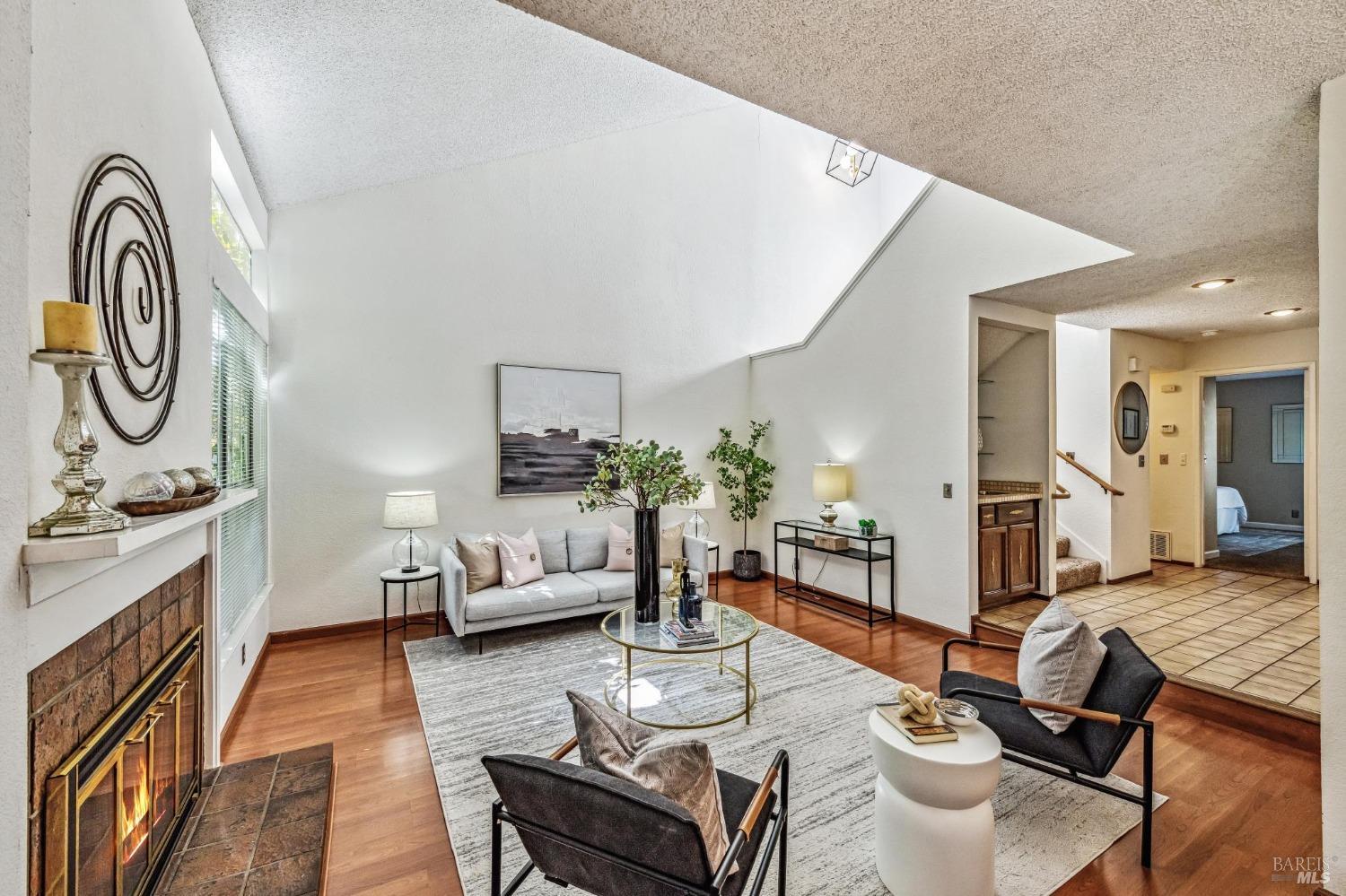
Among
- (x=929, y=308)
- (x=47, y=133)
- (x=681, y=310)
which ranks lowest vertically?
(x=47, y=133)

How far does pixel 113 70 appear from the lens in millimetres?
1601

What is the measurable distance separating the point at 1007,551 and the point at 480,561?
415 cm

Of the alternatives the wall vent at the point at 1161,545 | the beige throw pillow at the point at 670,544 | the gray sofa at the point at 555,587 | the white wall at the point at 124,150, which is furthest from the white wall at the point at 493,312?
the wall vent at the point at 1161,545

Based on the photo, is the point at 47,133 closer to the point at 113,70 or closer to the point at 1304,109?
the point at 113,70

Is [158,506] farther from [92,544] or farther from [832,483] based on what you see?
[832,483]

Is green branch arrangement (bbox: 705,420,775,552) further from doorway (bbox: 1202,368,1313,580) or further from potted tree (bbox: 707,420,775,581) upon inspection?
doorway (bbox: 1202,368,1313,580)

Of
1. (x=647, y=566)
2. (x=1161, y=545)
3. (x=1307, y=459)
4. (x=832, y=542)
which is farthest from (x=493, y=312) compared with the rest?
(x=1307, y=459)

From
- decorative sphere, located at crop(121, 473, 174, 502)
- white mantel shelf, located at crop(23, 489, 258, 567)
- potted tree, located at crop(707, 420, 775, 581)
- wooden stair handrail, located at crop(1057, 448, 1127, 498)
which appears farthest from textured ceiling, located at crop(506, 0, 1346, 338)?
potted tree, located at crop(707, 420, 775, 581)

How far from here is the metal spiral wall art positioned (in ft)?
4.75

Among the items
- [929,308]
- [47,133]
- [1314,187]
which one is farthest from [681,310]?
[47,133]

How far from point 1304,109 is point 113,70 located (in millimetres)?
3661

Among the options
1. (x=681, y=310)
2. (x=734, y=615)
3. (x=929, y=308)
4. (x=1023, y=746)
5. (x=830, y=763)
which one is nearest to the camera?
(x=1023, y=746)

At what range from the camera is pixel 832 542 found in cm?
484

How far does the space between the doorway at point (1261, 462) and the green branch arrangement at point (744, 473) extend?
5868mm
